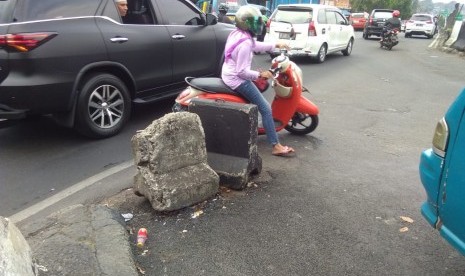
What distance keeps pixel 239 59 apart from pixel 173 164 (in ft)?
4.79

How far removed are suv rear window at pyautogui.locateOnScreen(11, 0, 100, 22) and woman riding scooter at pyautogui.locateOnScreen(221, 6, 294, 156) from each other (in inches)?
79.9

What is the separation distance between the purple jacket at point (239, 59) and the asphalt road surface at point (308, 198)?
3.38ft

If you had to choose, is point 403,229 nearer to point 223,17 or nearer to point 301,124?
point 301,124

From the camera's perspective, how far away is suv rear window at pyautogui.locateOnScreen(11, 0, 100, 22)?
4828 mm

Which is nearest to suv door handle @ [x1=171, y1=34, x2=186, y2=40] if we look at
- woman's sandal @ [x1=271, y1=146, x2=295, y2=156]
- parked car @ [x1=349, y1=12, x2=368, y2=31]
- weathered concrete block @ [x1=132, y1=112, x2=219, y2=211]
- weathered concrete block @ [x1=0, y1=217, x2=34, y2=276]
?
woman's sandal @ [x1=271, y1=146, x2=295, y2=156]

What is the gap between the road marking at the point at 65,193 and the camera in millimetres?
3820

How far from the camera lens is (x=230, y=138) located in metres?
4.29

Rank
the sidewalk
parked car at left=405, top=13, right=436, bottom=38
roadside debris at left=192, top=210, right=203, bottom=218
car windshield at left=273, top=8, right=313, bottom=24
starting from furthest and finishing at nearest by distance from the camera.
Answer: parked car at left=405, top=13, right=436, bottom=38 → car windshield at left=273, top=8, right=313, bottom=24 → roadside debris at left=192, top=210, right=203, bottom=218 → the sidewalk

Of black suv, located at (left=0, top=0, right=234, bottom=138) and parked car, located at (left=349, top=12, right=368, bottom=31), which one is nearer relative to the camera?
black suv, located at (left=0, top=0, right=234, bottom=138)

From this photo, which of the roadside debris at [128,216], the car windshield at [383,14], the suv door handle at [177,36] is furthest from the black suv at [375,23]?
the roadside debris at [128,216]

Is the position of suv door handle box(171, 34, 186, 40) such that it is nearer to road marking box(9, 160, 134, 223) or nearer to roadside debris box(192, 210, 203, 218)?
road marking box(9, 160, 134, 223)

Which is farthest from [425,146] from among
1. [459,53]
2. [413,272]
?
[459,53]

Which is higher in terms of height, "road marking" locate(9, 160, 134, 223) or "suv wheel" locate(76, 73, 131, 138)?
"suv wheel" locate(76, 73, 131, 138)

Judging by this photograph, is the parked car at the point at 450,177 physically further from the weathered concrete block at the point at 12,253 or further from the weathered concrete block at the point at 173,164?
the weathered concrete block at the point at 12,253
